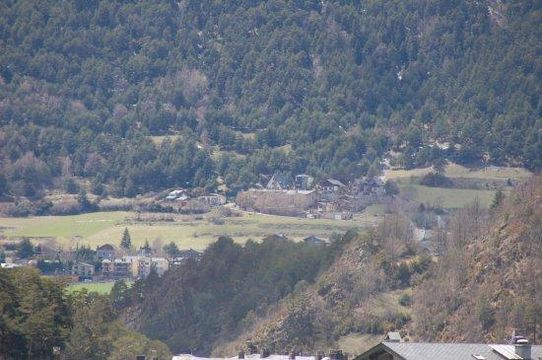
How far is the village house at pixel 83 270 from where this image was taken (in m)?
191

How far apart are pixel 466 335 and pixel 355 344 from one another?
33.5 ft

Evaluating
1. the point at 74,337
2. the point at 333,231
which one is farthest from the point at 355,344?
the point at 333,231

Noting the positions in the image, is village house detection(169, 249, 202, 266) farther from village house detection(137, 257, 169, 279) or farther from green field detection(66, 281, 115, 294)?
green field detection(66, 281, 115, 294)

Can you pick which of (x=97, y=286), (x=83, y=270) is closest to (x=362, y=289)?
(x=97, y=286)

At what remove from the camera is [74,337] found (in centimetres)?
10775

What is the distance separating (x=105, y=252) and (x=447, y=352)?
443ft

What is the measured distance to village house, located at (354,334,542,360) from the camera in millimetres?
62188

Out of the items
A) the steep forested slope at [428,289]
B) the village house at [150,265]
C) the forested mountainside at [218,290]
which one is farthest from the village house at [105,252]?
the steep forested slope at [428,289]

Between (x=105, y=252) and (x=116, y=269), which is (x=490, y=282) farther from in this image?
(x=105, y=252)

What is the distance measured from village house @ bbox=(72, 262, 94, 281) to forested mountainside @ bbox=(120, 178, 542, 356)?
2512cm

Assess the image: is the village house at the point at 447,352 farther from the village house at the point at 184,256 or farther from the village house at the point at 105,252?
the village house at the point at 105,252

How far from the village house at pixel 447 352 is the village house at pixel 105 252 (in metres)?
132

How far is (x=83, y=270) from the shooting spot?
192 metres

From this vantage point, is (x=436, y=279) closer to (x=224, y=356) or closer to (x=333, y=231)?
(x=224, y=356)
